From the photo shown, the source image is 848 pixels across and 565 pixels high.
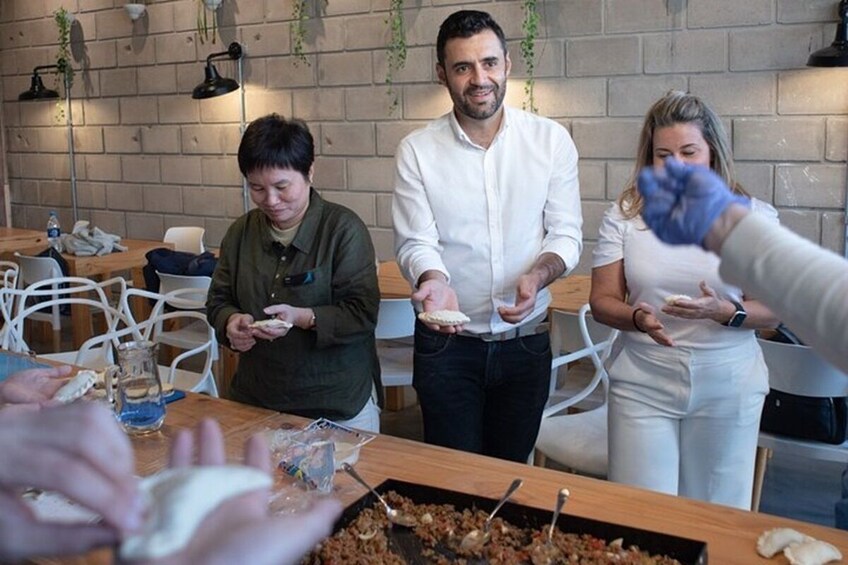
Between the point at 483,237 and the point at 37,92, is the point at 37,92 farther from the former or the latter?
the point at 483,237

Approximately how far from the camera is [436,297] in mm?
2186

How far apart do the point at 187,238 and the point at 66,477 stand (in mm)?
5784

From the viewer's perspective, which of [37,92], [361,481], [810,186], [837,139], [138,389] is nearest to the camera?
[361,481]

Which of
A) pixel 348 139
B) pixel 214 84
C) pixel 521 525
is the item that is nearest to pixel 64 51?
pixel 214 84

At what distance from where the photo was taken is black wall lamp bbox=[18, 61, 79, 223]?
7000 millimetres

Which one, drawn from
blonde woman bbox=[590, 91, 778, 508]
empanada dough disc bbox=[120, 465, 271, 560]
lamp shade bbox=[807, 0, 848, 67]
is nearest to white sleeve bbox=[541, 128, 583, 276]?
blonde woman bbox=[590, 91, 778, 508]

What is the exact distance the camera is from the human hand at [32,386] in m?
1.51

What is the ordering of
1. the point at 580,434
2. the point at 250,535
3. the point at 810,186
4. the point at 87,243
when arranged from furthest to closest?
1. the point at 87,243
2. the point at 810,186
3. the point at 580,434
4. the point at 250,535

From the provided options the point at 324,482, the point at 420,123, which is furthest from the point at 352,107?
the point at 324,482

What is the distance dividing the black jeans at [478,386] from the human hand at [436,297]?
3.9 inches

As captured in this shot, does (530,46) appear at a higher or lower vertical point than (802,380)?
higher

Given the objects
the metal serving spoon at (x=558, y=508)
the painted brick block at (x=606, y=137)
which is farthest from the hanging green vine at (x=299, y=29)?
the metal serving spoon at (x=558, y=508)

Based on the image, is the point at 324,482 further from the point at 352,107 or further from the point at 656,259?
the point at 352,107

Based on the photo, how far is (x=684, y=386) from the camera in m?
1.94
